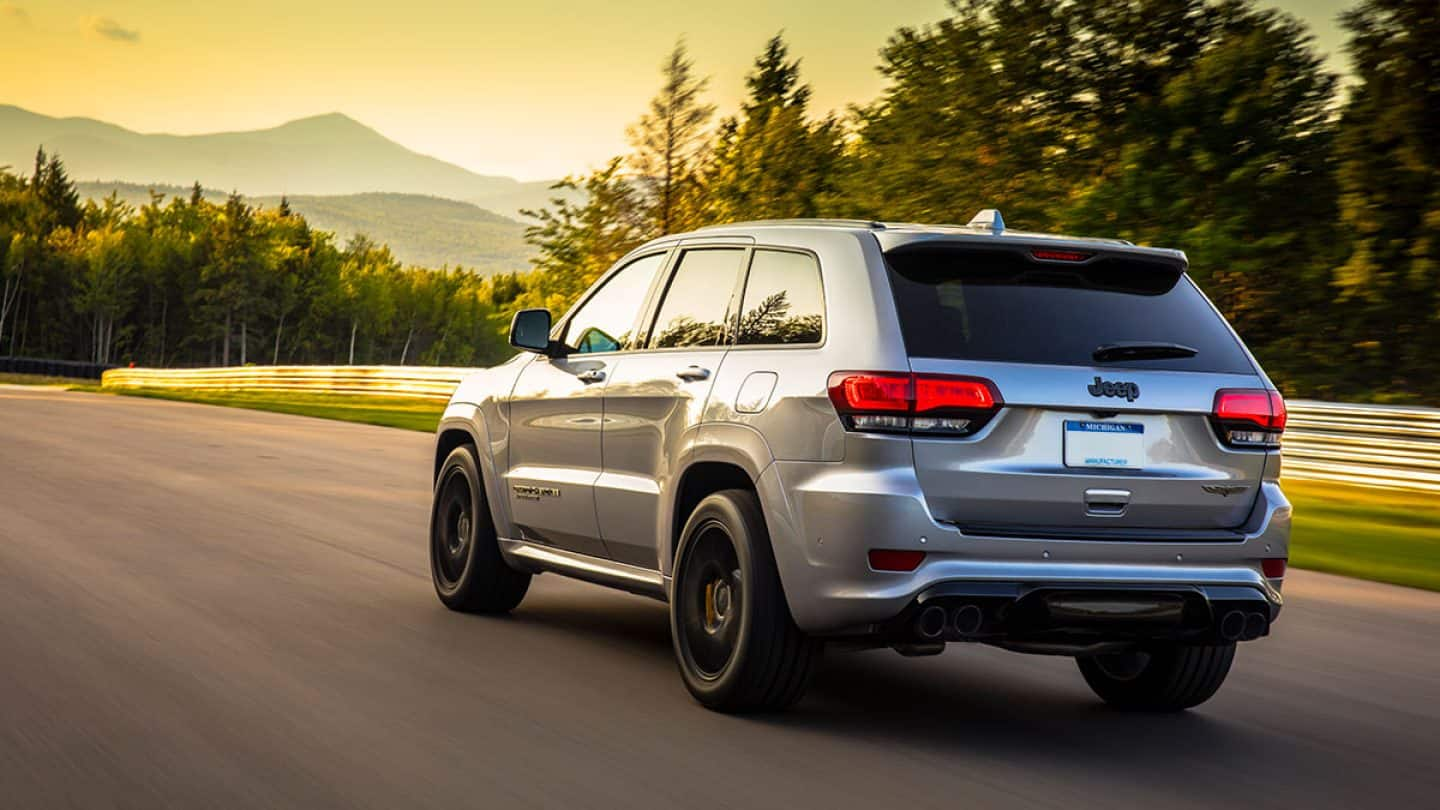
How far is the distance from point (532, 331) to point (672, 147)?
3082 centimetres

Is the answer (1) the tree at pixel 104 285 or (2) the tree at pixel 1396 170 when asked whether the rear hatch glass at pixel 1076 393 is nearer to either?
(2) the tree at pixel 1396 170

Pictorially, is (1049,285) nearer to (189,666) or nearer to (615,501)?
(615,501)

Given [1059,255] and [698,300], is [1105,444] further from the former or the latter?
[698,300]

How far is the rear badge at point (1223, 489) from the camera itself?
615 cm

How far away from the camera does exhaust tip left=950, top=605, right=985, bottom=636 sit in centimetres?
577

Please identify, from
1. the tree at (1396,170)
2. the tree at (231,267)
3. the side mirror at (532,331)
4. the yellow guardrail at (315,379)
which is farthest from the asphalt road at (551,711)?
the tree at (231,267)

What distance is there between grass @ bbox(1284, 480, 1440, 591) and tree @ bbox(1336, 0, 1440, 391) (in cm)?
1111

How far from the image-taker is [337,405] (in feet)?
133

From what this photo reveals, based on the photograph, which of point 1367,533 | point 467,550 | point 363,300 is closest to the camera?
point 467,550

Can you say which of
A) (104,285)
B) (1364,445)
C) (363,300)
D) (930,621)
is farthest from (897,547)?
(363,300)

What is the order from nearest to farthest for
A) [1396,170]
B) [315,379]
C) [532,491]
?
[532,491] < [1396,170] < [315,379]

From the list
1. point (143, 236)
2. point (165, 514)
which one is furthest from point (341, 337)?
point (165, 514)

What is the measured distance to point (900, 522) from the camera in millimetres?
5738

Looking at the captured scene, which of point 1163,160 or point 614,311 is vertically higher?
point 1163,160
